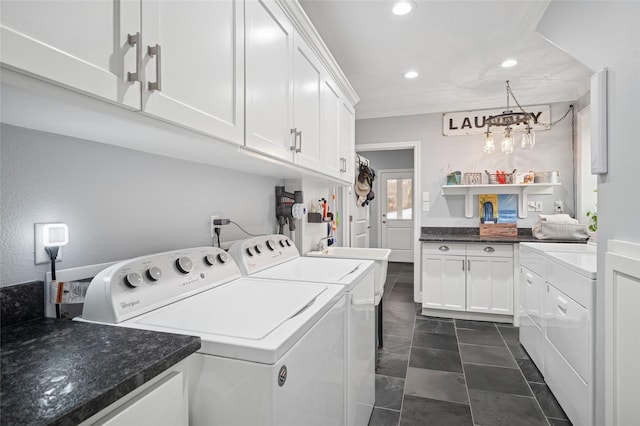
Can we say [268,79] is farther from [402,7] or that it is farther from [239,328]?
[402,7]

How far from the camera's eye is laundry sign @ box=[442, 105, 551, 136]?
3.76 meters

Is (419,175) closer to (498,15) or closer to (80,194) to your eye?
(498,15)

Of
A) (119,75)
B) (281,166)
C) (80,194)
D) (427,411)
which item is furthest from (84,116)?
(427,411)

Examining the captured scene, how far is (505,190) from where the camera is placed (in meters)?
3.84

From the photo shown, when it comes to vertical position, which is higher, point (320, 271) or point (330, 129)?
point (330, 129)

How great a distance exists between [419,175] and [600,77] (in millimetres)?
2690

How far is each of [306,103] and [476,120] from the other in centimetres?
293

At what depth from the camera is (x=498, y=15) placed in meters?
2.23

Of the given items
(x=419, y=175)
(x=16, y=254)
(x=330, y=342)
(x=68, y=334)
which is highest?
(x=419, y=175)

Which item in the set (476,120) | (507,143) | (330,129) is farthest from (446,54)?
(476,120)

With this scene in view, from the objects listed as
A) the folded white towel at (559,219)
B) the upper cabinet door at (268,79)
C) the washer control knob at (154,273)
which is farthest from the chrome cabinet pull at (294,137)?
the folded white towel at (559,219)

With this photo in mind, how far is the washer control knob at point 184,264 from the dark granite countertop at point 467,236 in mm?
2935

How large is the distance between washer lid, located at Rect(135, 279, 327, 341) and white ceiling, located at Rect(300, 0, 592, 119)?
1.85m

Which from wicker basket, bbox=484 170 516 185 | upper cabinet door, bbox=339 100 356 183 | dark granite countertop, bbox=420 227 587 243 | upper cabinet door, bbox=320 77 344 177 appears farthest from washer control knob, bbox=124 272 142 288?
wicker basket, bbox=484 170 516 185
